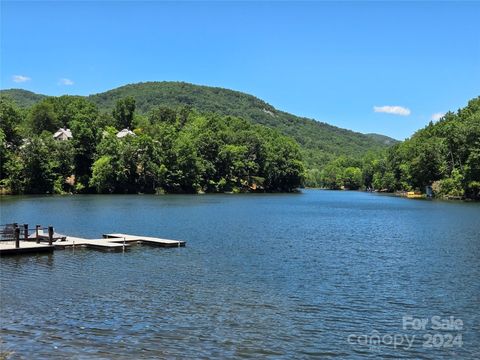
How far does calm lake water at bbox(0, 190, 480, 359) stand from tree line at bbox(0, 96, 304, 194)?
8650 cm

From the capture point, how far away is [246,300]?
68.1 feet

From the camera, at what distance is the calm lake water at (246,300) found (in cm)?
1532

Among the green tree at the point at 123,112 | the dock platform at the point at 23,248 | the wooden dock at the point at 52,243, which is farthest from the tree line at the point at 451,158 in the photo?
the green tree at the point at 123,112

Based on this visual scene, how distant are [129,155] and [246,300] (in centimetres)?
10795

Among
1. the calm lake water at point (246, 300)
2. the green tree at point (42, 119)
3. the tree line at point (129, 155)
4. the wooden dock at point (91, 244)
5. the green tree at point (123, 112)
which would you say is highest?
the green tree at point (123, 112)

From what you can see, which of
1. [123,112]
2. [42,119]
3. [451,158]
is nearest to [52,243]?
[451,158]

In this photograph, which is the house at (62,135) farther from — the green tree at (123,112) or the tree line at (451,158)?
the tree line at (451,158)

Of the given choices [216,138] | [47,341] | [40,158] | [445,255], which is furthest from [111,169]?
[47,341]

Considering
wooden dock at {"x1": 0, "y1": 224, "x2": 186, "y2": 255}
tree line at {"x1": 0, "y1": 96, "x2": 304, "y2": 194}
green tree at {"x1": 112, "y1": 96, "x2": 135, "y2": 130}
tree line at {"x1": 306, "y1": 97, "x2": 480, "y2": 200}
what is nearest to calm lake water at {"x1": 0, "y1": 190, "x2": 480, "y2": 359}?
wooden dock at {"x1": 0, "y1": 224, "x2": 186, "y2": 255}

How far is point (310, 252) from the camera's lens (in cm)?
3444

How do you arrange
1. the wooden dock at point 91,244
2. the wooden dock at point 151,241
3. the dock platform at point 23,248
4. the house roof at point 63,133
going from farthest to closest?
the house roof at point 63,133, the wooden dock at point 151,241, the wooden dock at point 91,244, the dock platform at point 23,248

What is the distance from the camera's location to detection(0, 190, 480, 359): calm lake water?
15.3 m

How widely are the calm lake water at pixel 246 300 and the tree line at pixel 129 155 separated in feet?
284

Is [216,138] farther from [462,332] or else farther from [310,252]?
[462,332]
